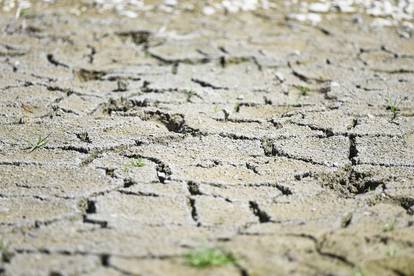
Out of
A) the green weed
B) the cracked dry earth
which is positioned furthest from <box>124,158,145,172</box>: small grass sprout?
the green weed

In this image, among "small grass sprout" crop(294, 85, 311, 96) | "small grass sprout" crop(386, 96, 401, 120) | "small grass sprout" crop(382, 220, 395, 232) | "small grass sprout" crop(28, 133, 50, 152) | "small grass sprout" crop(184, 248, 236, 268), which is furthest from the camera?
"small grass sprout" crop(294, 85, 311, 96)

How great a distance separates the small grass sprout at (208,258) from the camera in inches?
81.0

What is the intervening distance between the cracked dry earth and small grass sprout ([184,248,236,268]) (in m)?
0.02

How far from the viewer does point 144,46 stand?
4.24 meters

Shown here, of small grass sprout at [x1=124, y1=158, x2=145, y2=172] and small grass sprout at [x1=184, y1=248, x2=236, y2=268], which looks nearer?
small grass sprout at [x1=184, y1=248, x2=236, y2=268]

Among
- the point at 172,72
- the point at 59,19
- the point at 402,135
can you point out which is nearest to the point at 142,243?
the point at 402,135

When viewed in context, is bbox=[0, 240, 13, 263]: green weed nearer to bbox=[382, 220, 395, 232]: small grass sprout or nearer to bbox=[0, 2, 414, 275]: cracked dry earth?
bbox=[0, 2, 414, 275]: cracked dry earth

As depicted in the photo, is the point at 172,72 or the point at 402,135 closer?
the point at 402,135

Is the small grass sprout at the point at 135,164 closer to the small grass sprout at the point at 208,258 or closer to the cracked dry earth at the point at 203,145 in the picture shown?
the cracked dry earth at the point at 203,145

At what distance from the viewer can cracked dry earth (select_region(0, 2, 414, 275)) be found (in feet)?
7.18

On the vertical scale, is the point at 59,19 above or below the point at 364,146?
below

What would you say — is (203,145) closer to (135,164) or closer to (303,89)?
(135,164)

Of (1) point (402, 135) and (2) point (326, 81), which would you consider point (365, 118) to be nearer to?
(1) point (402, 135)

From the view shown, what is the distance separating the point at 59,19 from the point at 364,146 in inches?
96.6
